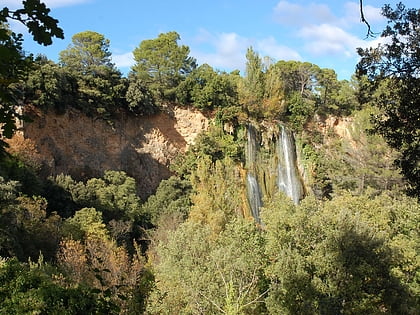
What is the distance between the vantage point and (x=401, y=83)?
5531 mm

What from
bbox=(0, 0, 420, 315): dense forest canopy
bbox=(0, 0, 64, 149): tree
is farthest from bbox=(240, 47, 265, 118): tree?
bbox=(0, 0, 64, 149): tree

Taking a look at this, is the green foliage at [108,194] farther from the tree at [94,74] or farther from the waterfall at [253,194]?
the waterfall at [253,194]

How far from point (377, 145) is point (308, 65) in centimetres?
1498

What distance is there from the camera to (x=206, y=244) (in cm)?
1240

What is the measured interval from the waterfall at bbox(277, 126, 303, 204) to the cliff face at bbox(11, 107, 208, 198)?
5.64 meters

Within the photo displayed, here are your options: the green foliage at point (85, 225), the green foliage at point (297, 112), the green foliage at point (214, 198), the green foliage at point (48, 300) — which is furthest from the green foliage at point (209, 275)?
the green foliage at point (297, 112)

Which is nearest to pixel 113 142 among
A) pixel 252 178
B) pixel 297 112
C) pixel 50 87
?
pixel 50 87

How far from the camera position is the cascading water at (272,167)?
2778 centimetres

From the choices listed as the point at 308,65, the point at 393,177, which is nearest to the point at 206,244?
the point at 393,177

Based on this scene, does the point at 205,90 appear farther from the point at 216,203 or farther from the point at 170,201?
the point at 216,203

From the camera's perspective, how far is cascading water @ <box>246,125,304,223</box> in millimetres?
27781

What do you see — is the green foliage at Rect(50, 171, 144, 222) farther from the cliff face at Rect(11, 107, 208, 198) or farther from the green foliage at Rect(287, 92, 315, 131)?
the green foliage at Rect(287, 92, 315, 131)

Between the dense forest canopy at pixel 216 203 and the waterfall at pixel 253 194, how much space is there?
1.53ft

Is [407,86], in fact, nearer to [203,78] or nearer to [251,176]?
[251,176]
